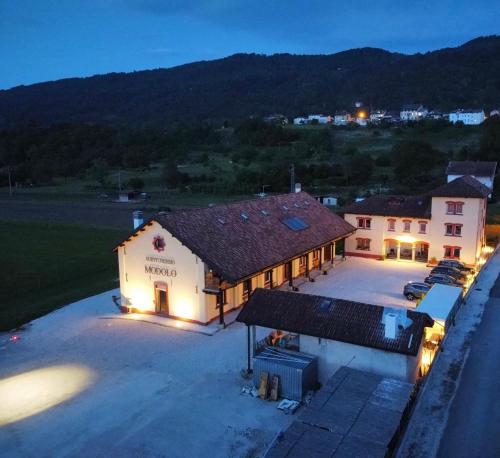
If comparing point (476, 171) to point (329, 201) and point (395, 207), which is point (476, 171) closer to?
point (329, 201)

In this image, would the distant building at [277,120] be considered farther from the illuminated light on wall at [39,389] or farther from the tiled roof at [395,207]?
the illuminated light on wall at [39,389]

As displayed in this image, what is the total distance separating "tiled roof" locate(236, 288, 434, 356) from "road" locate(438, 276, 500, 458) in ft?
8.99

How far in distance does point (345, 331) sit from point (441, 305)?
861cm

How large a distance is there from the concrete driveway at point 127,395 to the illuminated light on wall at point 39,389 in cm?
4

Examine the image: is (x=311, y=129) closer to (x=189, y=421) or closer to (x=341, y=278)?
(x=341, y=278)

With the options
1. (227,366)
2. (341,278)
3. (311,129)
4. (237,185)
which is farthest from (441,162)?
A: (227,366)

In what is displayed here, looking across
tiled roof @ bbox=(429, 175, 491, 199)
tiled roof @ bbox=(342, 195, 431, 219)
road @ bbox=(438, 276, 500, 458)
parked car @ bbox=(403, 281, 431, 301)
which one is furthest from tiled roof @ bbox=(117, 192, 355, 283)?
road @ bbox=(438, 276, 500, 458)

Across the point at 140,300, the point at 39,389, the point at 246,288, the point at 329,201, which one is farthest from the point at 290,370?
the point at 329,201

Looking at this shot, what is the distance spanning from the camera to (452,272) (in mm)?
33188

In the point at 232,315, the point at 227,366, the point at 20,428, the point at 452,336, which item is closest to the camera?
the point at 20,428

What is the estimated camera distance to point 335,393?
50.6ft

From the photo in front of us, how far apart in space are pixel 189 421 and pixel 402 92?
658 ft

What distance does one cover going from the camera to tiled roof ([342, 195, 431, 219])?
39.6 m

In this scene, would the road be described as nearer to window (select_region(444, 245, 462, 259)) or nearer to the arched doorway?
window (select_region(444, 245, 462, 259))
